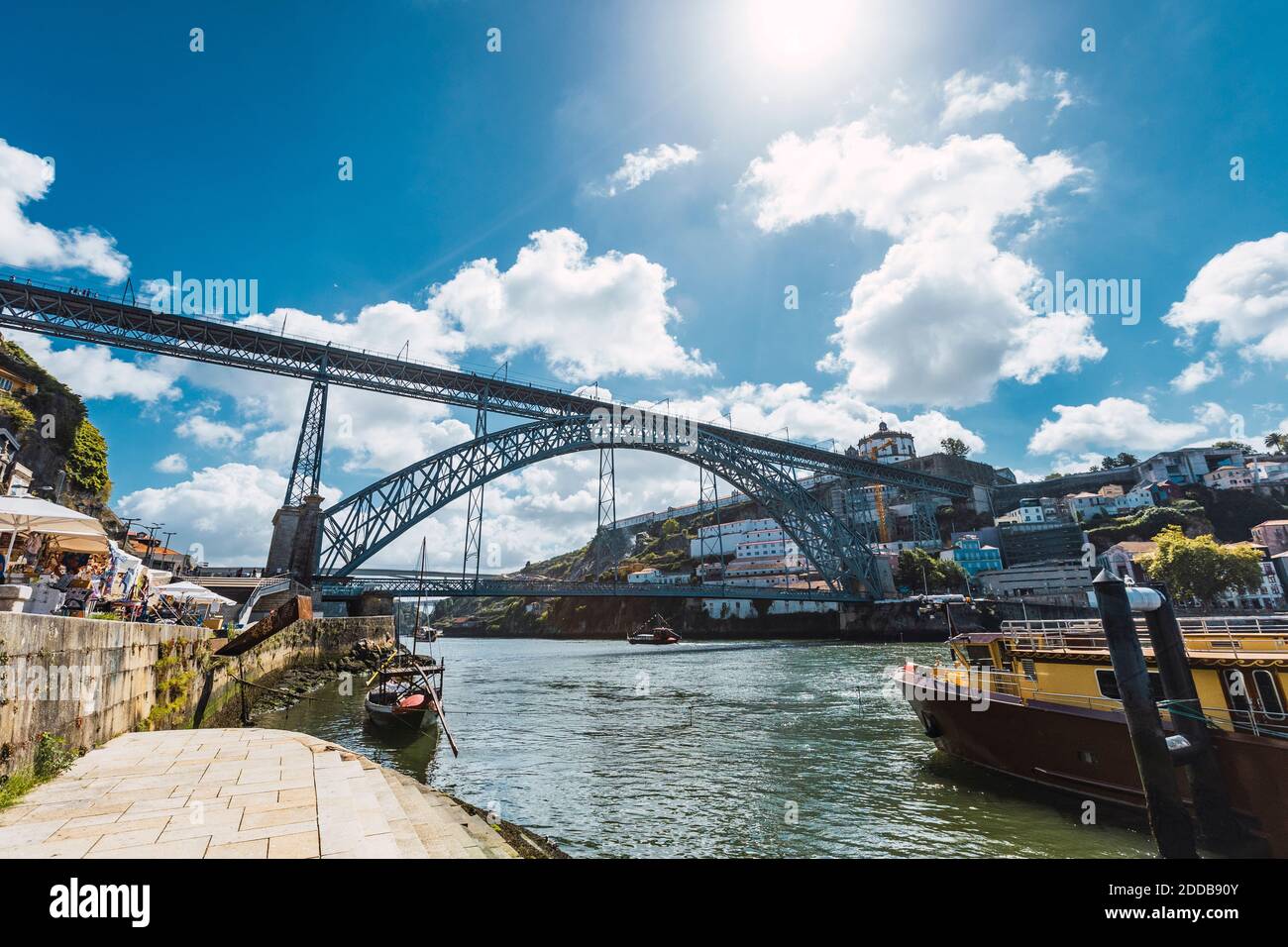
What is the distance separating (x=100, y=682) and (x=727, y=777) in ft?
29.9

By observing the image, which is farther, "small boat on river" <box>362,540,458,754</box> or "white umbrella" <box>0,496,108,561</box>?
"small boat on river" <box>362,540,458,754</box>

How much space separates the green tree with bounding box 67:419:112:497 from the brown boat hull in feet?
144

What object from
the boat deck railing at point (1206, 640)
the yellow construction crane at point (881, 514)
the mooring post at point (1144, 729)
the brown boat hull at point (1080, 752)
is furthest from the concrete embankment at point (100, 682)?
the yellow construction crane at point (881, 514)

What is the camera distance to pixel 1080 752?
844cm

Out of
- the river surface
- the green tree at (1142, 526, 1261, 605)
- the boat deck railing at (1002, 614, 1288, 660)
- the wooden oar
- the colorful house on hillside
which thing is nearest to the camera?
the river surface

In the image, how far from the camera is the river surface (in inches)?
287

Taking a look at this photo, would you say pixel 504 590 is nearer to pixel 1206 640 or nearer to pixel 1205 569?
pixel 1206 640

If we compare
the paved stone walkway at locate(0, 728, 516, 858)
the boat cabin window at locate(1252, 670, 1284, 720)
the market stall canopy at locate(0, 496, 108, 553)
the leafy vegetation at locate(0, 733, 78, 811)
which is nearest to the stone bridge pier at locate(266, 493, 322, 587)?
the market stall canopy at locate(0, 496, 108, 553)

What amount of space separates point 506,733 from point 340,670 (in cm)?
1526

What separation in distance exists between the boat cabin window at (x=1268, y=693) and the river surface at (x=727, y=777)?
2.14 meters

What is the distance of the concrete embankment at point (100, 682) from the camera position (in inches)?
204

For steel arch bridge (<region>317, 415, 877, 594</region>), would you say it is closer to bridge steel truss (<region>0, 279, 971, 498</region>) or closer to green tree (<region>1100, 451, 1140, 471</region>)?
bridge steel truss (<region>0, 279, 971, 498</region>)

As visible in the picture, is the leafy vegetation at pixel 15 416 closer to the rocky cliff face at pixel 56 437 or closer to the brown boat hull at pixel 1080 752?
the rocky cliff face at pixel 56 437
